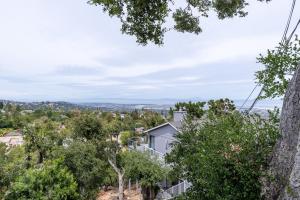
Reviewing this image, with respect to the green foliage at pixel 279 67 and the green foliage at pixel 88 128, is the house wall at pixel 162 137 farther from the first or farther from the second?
the green foliage at pixel 279 67

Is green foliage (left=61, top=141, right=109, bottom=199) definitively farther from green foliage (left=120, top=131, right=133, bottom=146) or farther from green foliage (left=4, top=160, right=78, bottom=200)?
Answer: green foliage (left=120, top=131, right=133, bottom=146)

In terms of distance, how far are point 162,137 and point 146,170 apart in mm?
7022

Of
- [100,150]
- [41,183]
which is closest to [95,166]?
[100,150]

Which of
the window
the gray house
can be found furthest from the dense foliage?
the gray house

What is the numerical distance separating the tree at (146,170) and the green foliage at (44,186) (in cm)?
1411

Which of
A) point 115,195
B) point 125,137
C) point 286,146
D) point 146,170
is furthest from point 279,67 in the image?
point 125,137

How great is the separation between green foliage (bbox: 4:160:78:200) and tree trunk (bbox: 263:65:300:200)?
Answer: 10.2 m

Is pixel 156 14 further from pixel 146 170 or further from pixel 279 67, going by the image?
pixel 146 170

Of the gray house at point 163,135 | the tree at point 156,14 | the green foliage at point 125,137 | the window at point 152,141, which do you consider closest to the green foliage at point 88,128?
the window at point 152,141

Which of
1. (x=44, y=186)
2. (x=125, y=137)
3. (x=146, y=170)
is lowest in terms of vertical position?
(x=125, y=137)

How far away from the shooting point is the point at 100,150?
36094 mm

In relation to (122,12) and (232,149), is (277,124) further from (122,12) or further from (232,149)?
(122,12)

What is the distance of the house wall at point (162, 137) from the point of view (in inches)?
1399

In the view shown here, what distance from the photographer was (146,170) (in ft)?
99.2
